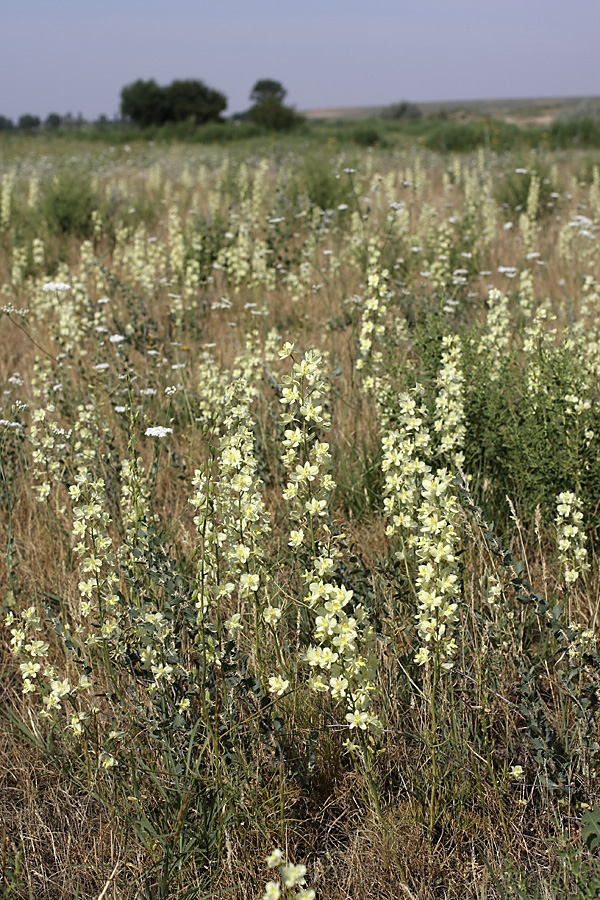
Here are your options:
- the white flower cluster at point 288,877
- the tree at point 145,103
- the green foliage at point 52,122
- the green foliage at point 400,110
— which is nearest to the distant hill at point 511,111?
the green foliage at point 400,110

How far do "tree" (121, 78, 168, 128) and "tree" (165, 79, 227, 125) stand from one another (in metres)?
0.42

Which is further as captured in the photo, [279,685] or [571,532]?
[571,532]

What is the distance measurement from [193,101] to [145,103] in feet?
9.82

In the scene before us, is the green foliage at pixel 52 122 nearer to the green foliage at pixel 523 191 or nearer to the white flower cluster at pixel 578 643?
the green foliage at pixel 523 191

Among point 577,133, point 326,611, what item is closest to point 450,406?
point 326,611

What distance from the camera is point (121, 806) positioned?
1945 millimetres

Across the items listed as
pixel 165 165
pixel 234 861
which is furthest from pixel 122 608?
pixel 165 165

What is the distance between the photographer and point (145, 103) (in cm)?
4106

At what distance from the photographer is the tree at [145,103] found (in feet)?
133

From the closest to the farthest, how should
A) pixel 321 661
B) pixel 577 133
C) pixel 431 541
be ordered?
1. pixel 321 661
2. pixel 431 541
3. pixel 577 133

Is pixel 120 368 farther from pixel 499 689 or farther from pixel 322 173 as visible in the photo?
pixel 322 173

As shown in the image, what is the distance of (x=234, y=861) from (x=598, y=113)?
86.0ft

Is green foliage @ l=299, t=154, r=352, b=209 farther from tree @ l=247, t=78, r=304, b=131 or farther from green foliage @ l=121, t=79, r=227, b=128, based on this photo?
green foliage @ l=121, t=79, r=227, b=128

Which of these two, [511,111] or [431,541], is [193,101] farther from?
[511,111]
